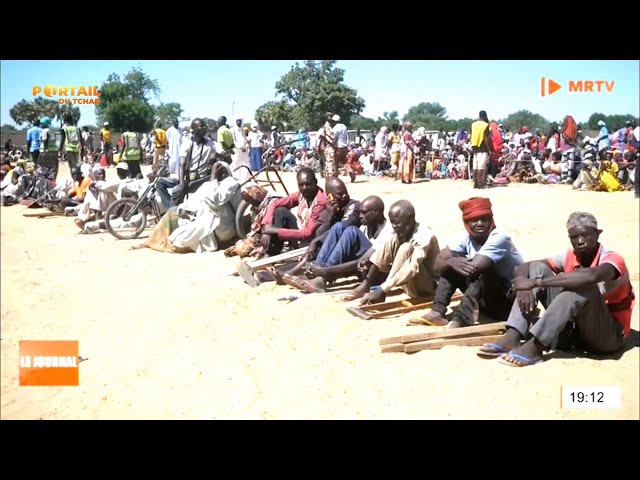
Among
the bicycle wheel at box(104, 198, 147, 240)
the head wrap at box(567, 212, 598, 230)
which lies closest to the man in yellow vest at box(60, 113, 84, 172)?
the bicycle wheel at box(104, 198, 147, 240)

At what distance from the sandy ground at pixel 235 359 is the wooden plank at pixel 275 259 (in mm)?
208

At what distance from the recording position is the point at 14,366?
4.11 metres

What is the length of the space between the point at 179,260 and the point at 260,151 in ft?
23.8

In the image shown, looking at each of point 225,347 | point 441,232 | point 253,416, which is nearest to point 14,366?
point 225,347

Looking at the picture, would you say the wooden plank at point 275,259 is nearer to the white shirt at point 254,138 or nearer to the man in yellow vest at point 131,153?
the man in yellow vest at point 131,153

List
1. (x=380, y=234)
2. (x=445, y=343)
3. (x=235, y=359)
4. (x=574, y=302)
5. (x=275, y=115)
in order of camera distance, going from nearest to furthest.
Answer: (x=574, y=302), (x=445, y=343), (x=235, y=359), (x=380, y=234), (x=275, y=115)

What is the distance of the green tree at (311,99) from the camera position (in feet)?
21.2

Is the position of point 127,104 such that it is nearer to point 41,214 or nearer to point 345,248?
point 41,214

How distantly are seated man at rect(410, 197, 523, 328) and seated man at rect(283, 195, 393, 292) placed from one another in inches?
37.3

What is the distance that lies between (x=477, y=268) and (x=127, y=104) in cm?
697

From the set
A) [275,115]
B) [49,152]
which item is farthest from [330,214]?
[49,152]

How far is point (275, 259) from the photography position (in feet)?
18.4

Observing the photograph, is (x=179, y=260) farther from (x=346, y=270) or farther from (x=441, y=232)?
(x=441, y=232)

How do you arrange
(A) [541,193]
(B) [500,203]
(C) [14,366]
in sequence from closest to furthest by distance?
(C) [14,366]
(B) [500,203]
(A) [541,193]
